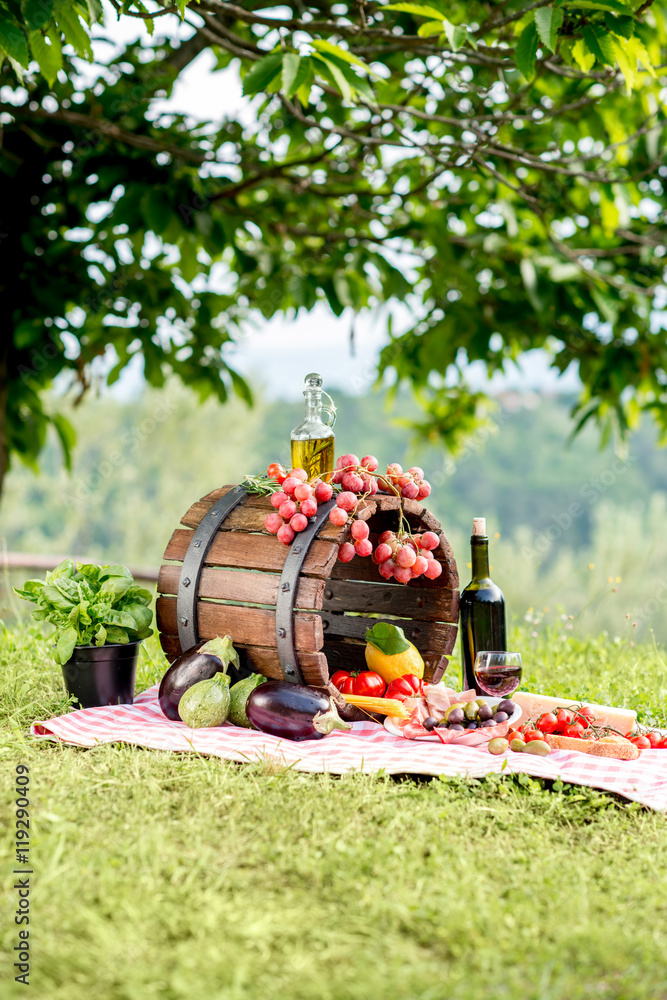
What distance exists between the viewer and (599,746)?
2369 millimetres

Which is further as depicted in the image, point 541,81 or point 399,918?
point 541,81

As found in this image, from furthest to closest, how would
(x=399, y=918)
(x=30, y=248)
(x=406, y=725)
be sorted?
(x=30, y=248) < (x=406, y=725) < (x=399, y=918)

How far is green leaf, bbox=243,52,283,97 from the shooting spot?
2.27 m

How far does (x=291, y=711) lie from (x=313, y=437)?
0.92 meters

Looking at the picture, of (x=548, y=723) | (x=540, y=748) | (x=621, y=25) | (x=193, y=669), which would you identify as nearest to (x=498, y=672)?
(x=548, y=723)

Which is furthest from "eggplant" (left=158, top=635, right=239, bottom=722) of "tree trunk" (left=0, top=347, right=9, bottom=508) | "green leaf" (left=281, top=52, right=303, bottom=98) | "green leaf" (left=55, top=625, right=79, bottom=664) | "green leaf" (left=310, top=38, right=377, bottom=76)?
"tree trunk" (left=0, top=347, right=9, bottom=508)

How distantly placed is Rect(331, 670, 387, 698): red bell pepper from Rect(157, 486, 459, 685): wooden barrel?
72mm

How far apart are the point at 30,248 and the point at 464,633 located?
277 centimetres

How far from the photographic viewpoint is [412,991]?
128cm

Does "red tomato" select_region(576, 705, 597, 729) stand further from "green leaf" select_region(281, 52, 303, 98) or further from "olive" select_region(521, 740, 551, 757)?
"green leaf" select_region(281, 52, 303, 98)

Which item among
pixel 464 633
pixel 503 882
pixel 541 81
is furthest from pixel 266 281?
pixel 503 882

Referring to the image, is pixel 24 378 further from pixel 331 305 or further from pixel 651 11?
pixel 651 11

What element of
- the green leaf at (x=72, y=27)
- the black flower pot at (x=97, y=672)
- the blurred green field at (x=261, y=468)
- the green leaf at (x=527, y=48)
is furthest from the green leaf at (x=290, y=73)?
the blurred green field at (x=261, y=468)

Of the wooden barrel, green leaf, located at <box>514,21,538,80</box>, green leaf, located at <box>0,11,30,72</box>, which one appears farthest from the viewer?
the wooden barrel
